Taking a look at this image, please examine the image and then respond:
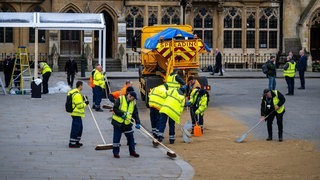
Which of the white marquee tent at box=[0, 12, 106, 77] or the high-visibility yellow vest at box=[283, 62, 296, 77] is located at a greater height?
the white marquee tent at box=[0, 12, 106, 77]

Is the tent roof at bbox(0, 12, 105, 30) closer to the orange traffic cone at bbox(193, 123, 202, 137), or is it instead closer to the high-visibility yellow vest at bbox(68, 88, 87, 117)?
the orange traffic cone at bbox(193, 123, 202, 137)

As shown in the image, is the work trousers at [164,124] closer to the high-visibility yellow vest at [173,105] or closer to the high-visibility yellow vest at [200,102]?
the high-visibility yellow vest at [173,105]

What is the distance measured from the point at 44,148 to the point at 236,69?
90.6 feet

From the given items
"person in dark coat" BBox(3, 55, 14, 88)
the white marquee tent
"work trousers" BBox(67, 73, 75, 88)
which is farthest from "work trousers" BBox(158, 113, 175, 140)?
"person in dark coat" BBox(3, 55, 14, 88)

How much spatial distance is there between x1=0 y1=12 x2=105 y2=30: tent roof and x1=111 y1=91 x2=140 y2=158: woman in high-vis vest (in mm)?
13745

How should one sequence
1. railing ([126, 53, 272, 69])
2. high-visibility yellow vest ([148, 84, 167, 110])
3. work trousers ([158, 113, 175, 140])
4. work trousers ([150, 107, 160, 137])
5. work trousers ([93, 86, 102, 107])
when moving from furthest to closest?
railing ([126, 53, 272, 69]) → work trousers ([93, 86, 102, 107]) → work trousers ([150, 107, 160, 137]) → high-visibility yellow vest ([148, 84, 167, 110]) → work trousers ([158, 113, 175, 140])

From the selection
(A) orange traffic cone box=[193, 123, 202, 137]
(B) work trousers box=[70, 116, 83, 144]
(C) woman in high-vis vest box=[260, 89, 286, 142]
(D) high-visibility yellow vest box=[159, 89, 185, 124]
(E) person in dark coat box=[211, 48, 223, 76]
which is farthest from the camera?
(E) person in dark coat box=[211, 48, 223, 76]

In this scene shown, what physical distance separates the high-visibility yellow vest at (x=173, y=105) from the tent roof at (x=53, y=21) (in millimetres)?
12085

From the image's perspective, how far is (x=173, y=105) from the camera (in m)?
17.1

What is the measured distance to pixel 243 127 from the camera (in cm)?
2009

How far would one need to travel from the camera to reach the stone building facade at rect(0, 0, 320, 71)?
40.6 m

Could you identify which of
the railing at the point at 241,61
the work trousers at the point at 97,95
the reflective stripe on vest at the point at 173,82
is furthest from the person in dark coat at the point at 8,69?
the railing at the point at 241,61

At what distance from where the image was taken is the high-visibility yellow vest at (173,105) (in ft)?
55.9

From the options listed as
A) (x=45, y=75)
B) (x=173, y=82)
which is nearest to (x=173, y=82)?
(x=173, y=82)
